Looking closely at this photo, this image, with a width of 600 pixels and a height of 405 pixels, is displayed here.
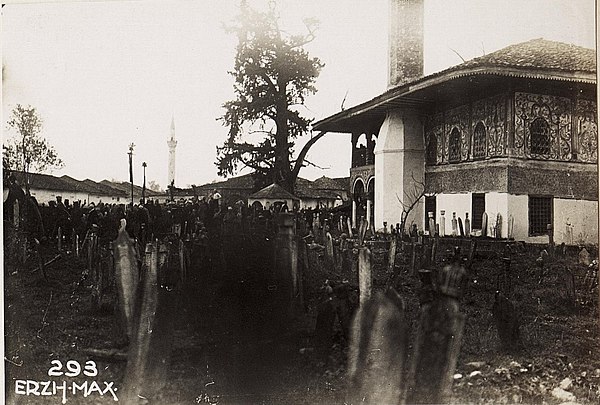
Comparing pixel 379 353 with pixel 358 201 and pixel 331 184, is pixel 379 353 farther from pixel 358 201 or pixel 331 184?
pixel 331 184

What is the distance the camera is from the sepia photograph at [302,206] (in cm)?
426

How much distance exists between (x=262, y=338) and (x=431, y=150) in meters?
1.94

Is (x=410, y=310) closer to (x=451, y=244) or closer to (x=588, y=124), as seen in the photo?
(x=451, y=244)

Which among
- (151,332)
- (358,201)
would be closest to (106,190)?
(151,332)

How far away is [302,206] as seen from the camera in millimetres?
4539

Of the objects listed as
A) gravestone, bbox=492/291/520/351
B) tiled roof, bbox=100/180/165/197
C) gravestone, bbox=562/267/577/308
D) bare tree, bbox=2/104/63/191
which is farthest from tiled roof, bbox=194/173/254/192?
gravestone, bbox=562/267/577/308

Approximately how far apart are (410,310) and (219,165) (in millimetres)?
1808

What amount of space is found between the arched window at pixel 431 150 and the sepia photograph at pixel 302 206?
0.6 inches

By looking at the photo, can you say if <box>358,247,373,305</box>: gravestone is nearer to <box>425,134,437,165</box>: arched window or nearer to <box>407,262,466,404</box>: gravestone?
<box>407,262,466,404</box>: gravestone

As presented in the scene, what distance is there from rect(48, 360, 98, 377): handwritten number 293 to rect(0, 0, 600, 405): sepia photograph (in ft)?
0.04

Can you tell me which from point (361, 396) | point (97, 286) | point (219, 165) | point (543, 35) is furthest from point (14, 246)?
point (543, 35)

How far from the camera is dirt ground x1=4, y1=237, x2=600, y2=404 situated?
4.19 meters

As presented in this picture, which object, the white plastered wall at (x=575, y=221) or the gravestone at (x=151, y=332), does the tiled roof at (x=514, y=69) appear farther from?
the gravestone at (x=151, y=332)

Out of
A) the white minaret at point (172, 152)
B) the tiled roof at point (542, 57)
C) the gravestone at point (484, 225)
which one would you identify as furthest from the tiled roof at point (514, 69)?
the white minaret at point (172, 152)
